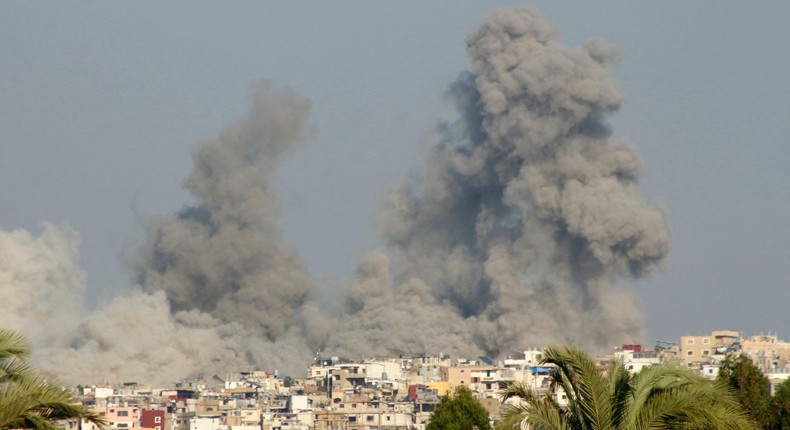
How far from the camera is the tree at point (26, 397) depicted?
14.6 meters

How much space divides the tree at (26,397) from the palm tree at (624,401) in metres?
4.19

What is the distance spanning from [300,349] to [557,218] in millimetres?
13157

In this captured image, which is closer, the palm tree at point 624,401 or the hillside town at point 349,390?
the palm tree at point 624,401

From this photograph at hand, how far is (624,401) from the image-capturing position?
17.5 meters

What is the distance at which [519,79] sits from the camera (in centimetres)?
7106

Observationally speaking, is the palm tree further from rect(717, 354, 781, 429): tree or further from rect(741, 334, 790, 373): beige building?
rect(741, 334, 790, 373): beige building

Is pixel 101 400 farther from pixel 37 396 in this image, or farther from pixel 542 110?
pixel 37 396

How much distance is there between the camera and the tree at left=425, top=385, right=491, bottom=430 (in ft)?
109

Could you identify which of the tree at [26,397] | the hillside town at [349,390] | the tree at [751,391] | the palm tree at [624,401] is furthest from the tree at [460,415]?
the hillside town at [349,390]

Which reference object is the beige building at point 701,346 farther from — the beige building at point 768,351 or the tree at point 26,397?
the tree at point 26,397

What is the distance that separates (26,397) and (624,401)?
5.68m

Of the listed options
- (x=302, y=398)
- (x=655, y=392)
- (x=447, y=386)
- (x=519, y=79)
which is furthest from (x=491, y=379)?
(x=655, y=392)

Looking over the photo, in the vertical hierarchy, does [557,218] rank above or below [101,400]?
above

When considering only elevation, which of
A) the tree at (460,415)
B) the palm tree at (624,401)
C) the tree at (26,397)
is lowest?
the tree at (26,397)
